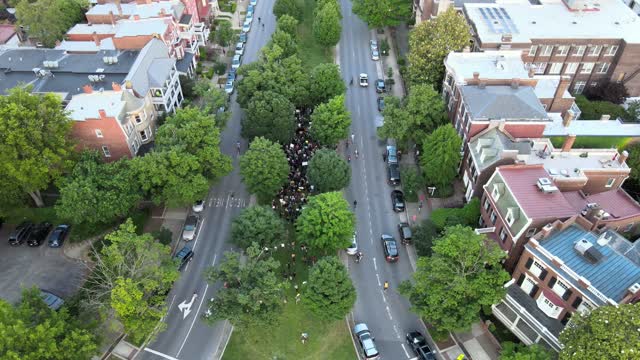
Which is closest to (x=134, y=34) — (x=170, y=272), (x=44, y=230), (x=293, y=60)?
(x=293, y=60)

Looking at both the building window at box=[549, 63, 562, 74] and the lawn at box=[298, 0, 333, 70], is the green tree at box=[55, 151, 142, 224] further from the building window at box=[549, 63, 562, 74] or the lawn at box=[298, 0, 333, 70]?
the building window at box=[549, 63, 562, 74]

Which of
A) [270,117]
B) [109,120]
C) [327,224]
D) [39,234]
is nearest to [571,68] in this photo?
[270,117]

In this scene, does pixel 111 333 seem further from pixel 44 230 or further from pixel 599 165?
pixel 599 165

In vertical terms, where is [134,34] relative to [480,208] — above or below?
above

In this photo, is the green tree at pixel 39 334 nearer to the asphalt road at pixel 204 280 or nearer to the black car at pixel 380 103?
the asphalt road at pixel 204 280

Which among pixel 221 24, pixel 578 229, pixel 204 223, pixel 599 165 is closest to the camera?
pixel 578 229

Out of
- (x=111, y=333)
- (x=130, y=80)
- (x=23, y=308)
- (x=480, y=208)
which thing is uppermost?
(x=130, y=80)

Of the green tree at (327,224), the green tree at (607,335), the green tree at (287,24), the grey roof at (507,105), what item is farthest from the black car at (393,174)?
the green tree at (287,24)
